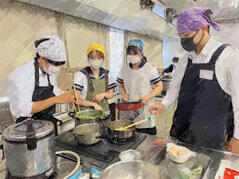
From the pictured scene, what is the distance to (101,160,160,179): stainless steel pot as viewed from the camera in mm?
720

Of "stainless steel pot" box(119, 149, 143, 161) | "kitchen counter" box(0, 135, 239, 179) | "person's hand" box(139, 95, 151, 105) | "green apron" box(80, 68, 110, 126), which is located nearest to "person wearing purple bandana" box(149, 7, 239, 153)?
"kitchen counter" box(0, 135, 239, 179)

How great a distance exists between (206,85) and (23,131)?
1.04 metres

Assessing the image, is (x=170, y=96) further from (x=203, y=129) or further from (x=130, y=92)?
(x=130, y=92)

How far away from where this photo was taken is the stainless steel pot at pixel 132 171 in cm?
72

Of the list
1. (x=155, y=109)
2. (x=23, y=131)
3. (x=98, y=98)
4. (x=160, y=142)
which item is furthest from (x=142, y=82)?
(x=23, y=131)

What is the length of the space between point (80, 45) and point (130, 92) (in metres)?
1.09

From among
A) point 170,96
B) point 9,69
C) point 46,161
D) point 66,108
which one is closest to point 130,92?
point 170,96

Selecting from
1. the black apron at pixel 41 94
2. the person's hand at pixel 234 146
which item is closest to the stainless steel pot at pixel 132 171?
the person's hand at pixel 234 146

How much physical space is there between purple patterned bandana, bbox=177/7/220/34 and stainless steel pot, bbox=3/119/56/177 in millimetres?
981

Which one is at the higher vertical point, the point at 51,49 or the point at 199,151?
the point at 51,49

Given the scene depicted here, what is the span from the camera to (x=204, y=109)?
3.78 ft

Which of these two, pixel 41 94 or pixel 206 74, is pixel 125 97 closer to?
pixel 41 94

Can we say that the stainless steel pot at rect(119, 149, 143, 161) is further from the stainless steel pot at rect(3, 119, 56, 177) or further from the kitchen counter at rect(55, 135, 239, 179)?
the stainless steel pot at rect(3, 119, 56, 177)

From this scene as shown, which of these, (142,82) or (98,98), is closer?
(98,98)
